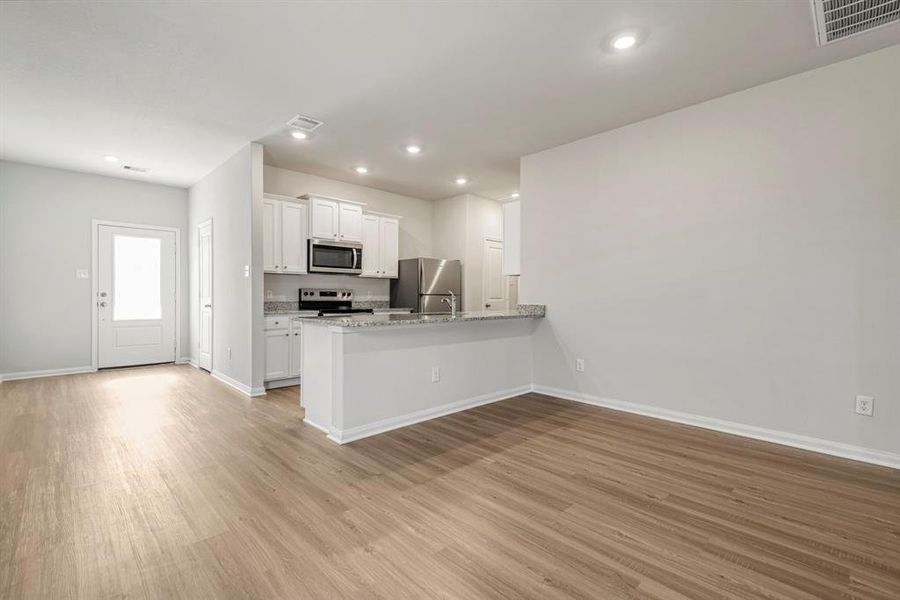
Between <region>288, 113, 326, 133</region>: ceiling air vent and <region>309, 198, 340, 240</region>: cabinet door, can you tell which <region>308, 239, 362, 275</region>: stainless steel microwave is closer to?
<region>309, 198, 340, 240</region>: cabinet door

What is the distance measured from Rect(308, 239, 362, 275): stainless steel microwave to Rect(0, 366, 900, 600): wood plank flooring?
253 centimetres

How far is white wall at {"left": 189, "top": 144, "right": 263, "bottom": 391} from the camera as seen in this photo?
4.55m

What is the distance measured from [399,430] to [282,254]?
2985 millimetres

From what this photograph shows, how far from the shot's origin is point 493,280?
279 inches

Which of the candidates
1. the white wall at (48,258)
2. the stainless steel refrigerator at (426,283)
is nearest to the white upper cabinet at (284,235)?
the stainless steel refrigerator at (426,283)

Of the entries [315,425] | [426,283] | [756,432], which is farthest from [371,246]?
[756,432]

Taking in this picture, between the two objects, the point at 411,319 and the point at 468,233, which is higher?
the point at 468,233

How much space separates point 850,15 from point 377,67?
9.55 feet

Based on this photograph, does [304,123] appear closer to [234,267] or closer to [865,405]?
[234,267]

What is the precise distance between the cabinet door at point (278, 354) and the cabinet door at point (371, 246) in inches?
62.1

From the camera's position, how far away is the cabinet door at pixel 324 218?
5359 millimetres

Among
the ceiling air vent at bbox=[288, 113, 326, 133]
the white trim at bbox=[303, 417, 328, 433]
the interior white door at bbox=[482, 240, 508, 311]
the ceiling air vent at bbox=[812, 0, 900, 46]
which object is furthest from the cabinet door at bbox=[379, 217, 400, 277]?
the ceiling air vent at bbox=[812, 0, 900, 46]

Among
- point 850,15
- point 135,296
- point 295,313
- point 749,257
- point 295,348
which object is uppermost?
point 850,15

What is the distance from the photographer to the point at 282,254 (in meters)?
5.18
